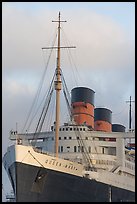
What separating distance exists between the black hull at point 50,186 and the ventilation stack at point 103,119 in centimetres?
1034

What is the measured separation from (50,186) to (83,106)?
Result: 38.7ft

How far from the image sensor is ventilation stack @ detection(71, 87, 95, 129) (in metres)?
41.5

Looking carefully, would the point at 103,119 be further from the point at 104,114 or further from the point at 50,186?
the point at 50,186

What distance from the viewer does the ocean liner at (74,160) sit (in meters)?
31.2

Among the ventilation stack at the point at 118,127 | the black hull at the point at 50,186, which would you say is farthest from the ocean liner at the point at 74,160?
the ventilation stack at the point at 118,127

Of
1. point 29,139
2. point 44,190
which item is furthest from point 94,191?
point 29,139

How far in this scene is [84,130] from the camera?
38969mm

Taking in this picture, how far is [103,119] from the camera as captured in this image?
4556cm

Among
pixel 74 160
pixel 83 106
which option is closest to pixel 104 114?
pixel 83 106

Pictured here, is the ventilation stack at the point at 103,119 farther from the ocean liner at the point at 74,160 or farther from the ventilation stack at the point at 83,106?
the ventilation stack at the point at 83,106

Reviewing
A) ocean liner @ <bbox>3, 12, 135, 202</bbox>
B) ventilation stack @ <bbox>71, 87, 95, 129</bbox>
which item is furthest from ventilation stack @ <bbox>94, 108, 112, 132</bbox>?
ventilation stack @ <bbox>71, 87, 95, 129</bbox>

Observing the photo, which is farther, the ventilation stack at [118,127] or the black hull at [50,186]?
the ventilation stack at [118,127]

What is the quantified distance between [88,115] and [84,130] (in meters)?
3.28

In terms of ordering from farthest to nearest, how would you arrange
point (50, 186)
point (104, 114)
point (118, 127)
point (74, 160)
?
point (118, 127)
point (104, 114)
point (74, 160)
point (50, 186)
